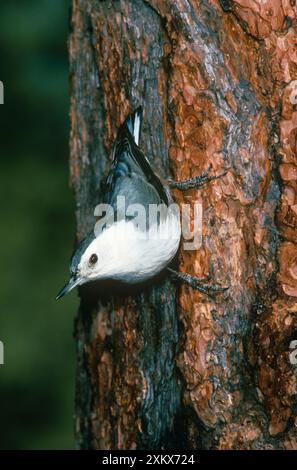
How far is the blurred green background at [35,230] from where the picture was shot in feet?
14.7

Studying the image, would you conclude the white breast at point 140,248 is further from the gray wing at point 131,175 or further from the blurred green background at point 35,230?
the blurred green background at point 35,230

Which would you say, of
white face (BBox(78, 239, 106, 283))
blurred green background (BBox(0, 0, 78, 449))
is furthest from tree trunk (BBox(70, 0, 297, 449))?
blurred green background (BBox(0, 0, 78, 449))

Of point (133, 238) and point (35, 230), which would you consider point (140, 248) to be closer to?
point (133, 238)

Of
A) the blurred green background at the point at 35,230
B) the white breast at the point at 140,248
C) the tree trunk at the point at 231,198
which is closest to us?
the tree trunk at the point at 231,198

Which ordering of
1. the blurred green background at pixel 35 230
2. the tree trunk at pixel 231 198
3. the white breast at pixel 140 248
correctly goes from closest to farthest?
the tree trunk at pixel 231 198
the white breast at pixel 140 248
the blurred green background at pixel 35 230

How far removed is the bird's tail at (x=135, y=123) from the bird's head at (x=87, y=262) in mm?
404

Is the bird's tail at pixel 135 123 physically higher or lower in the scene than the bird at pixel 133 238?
higher

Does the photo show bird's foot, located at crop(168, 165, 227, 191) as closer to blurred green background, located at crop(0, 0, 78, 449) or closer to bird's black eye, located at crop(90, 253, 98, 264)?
bird's black eye, located at crop(90, 253, 98, 264)

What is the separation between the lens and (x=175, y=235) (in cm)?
228

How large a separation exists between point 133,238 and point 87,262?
0.19 meters

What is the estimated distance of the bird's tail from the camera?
7.75 feet

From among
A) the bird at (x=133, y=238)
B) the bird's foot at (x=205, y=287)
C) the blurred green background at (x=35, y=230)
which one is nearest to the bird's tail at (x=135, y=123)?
the bird at (x=133, y=238)
